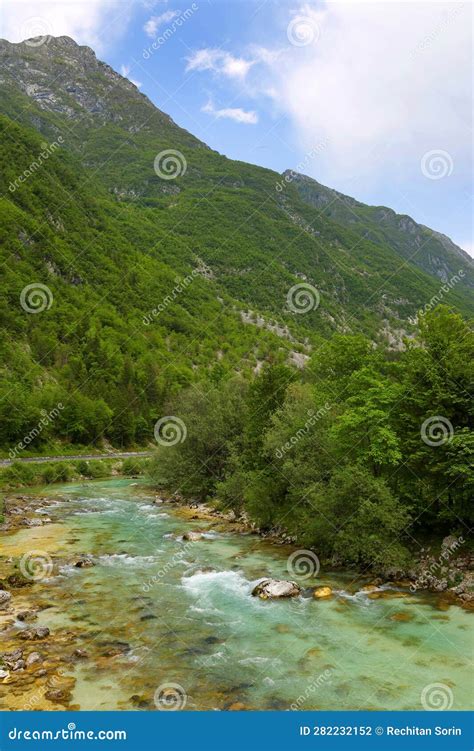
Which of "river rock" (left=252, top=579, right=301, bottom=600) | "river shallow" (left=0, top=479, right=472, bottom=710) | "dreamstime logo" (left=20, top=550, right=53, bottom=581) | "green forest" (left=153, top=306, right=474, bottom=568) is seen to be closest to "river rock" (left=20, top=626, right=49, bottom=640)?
"river shallow" (left=0, top=479, right=472, bottom=710)

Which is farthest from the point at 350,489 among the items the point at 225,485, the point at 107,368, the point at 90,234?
the point at 90,234

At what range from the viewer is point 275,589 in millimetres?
21328

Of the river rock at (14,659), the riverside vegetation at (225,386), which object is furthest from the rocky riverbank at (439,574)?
the river rock at (14,659)

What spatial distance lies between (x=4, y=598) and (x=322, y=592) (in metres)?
13.2

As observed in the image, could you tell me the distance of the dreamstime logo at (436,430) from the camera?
74.6 feet

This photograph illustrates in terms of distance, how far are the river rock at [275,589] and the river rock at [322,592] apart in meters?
0.75

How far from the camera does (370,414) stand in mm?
24812

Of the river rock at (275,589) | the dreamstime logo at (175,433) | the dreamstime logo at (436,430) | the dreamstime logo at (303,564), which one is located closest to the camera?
the river rock at (275,589)

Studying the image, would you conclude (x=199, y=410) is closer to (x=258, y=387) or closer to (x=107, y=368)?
(x=258, y=387)

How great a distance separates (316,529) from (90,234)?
493 ft

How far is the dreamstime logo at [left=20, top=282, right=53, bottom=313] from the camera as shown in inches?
4146

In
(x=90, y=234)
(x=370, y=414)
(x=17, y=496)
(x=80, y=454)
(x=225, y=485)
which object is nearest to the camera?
(x=370, y=414)

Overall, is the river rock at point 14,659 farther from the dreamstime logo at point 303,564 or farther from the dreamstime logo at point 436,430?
the dreamstime logo at point 436,430

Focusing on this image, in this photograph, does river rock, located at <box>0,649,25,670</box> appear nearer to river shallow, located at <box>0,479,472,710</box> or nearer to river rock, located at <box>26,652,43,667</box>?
river rock, located at <box>26,652,43,667</box>
